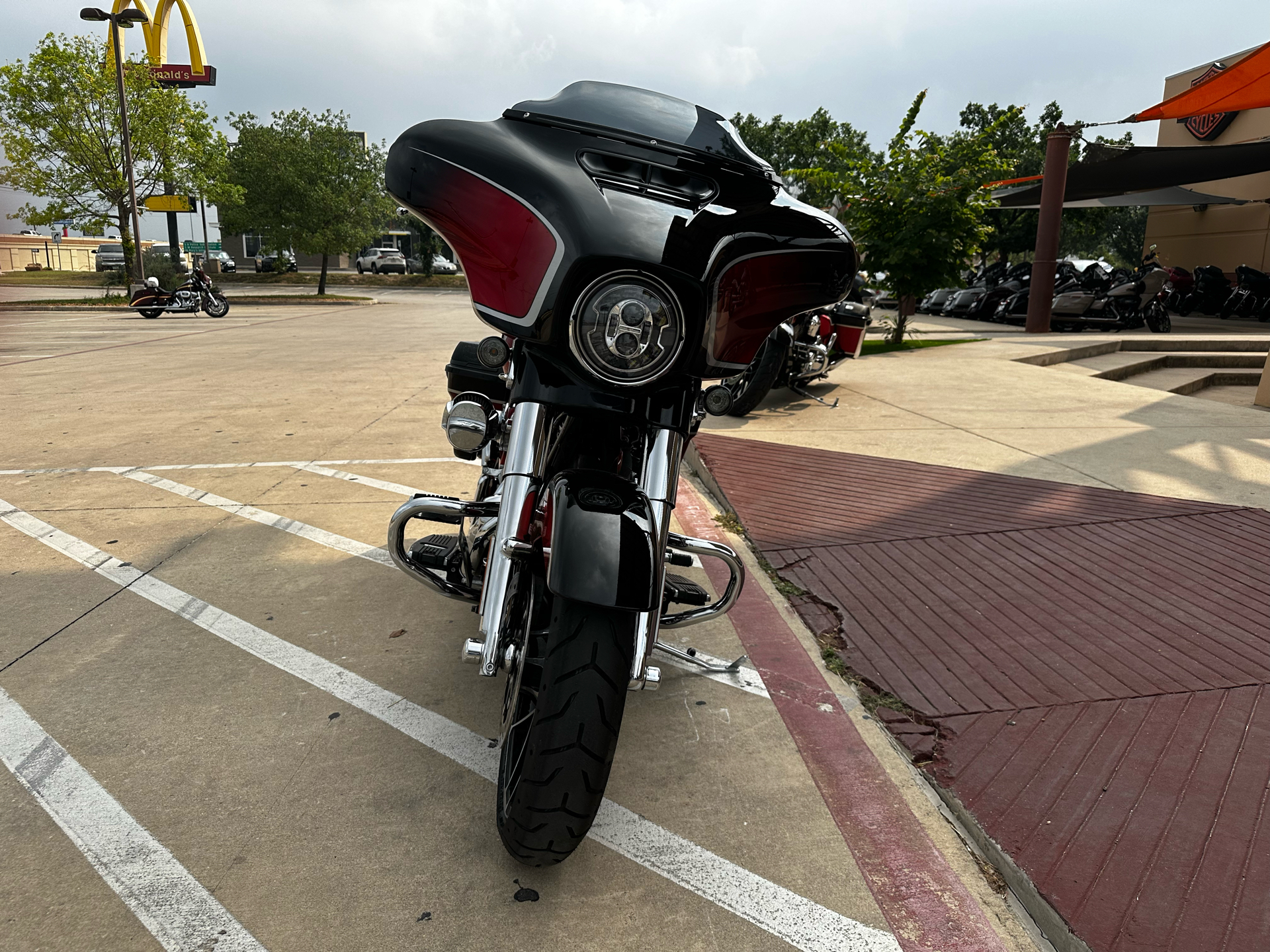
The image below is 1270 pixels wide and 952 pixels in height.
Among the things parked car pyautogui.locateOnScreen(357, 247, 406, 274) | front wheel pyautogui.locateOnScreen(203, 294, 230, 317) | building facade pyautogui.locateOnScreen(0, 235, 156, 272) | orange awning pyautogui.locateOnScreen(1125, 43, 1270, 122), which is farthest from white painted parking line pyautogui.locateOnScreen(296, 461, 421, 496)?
building facade pyautogui.locateOnScreen(0, 235, 156, 272)

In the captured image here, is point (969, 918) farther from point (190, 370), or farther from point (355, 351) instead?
point (355, 351)

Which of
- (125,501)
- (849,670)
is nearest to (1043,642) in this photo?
(849,670)

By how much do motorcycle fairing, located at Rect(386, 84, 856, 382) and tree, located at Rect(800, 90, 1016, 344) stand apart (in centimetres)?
1085

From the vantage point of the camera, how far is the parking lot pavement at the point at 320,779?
6.87 feet

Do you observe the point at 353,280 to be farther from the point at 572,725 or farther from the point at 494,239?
the point at 572,725

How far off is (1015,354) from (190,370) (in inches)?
440

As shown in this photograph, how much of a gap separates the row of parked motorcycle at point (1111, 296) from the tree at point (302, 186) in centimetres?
2107

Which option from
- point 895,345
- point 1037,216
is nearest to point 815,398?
point 895,345

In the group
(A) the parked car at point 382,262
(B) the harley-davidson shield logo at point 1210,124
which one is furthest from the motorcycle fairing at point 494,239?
(A) the parked car at point 382,262

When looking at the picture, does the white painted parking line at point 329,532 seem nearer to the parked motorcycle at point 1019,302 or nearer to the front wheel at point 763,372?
the front wheel at point 763,372

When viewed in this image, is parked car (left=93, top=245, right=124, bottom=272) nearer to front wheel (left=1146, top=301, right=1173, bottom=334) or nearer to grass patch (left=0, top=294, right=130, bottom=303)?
grass patch (left=0, top=294, right=130, bottom=303)

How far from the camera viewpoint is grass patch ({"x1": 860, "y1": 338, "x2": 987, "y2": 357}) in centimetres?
1377

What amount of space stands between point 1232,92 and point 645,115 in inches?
522

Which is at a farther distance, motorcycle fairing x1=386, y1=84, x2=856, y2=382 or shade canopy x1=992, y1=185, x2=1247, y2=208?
shade canopy x1=992, y1=185, x2=1247, y2=208
